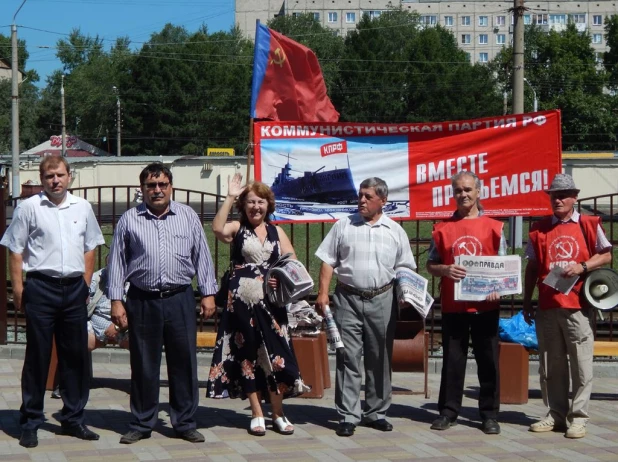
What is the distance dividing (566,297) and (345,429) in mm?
1721

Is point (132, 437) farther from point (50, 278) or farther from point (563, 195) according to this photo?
point (563, 195)

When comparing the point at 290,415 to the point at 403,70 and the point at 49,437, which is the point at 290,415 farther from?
the point at 403,70

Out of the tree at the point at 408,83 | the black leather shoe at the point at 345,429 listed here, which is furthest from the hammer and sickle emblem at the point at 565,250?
the tree at the point at 408,83

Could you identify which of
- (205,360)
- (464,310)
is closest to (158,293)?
(464,310)

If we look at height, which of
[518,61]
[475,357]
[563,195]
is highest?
[518,61]

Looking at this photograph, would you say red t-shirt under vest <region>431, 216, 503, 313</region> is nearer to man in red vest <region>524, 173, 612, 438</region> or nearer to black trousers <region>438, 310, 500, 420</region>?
black trousers <region>438, 310, 500, 420</region>

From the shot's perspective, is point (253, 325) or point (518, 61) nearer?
point (253, 325)

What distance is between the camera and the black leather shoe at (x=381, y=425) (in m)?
6.92

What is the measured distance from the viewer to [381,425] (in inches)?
273

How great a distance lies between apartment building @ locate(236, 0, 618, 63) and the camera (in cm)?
11975

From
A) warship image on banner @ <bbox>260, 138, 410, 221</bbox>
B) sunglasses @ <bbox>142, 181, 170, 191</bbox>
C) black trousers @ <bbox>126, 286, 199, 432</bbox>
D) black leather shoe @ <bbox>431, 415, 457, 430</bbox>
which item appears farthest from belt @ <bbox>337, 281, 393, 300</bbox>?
warship image on banner @ <bbox>260, 138, 410, 221</bbox>

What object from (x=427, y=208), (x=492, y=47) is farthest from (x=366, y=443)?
(x=492, y=47)

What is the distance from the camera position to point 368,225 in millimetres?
6914

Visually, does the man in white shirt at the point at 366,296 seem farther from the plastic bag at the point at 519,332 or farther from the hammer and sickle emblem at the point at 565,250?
the plastic bag at the point at 519,332
